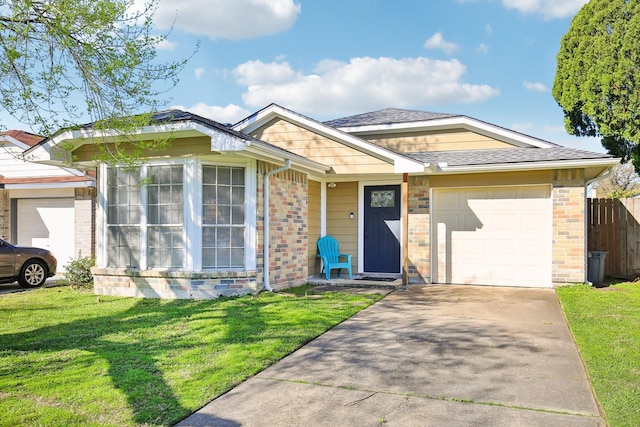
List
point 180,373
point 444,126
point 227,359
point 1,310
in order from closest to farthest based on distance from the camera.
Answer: point 180,373
point 227,359
point 1,310
point 444,126

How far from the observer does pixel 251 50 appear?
14305 mm

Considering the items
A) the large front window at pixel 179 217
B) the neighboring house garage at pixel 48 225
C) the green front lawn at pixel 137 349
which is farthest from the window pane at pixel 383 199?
the neighboring house garage at pixel 48 225

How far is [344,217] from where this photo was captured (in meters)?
11.9

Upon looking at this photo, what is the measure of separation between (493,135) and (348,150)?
12.7 ft

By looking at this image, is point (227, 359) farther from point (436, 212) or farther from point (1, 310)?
point (436, 212)

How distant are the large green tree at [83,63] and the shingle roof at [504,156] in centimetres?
598

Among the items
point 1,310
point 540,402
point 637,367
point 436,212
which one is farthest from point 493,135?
point 1,310

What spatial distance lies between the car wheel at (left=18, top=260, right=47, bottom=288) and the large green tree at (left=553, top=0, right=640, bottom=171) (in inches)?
592

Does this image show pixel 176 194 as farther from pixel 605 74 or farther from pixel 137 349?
pixel 605 74

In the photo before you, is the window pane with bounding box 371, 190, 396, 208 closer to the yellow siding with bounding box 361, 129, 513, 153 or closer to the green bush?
the yellow siding with bounding box 361, 129, 513, 153

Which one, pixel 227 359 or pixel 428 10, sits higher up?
pixel 428 10

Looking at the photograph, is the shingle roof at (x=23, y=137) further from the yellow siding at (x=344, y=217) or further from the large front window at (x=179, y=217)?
the yellow siding at (x=344, y=217)

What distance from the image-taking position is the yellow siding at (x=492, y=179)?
396 inches

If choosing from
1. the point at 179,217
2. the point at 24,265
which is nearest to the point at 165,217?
the point at 179,217
